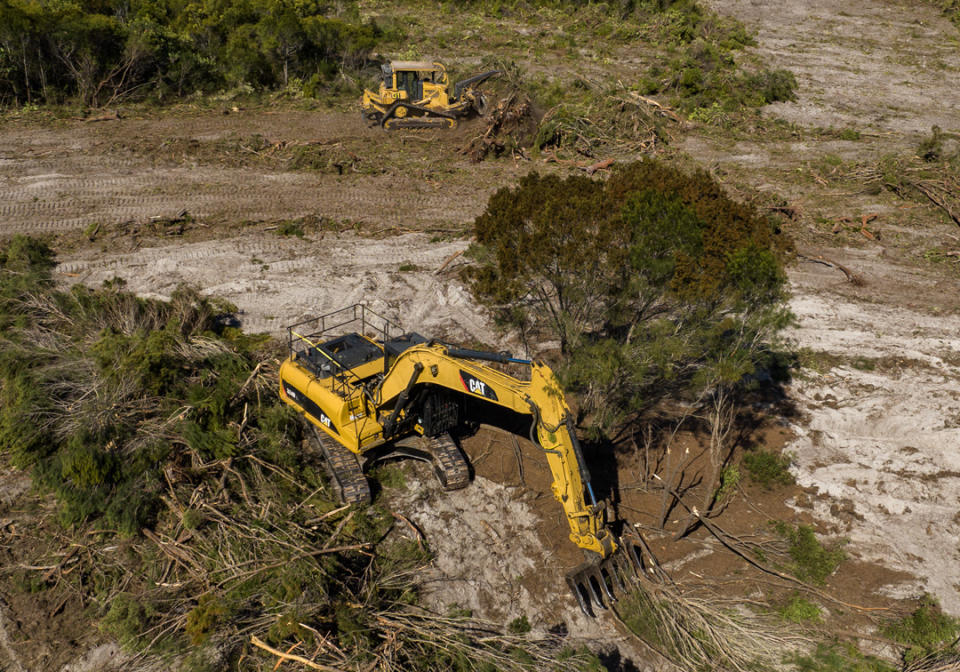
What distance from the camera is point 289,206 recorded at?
2312 centimetres

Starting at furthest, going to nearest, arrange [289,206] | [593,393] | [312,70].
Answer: [312,70] < [289,206] < [593,393]

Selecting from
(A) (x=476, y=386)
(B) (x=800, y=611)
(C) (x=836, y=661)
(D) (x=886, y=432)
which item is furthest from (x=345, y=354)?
(D) (x=886, y=432)

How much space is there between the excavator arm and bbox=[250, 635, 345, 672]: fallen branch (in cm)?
373

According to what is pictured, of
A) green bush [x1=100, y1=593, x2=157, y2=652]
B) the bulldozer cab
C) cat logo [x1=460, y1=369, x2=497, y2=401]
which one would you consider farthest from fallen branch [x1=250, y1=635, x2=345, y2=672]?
the bulldozer cab

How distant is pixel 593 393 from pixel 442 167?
15813 mm

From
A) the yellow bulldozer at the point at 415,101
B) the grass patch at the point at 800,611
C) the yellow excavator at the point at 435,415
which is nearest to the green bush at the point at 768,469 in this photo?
the grass patch at the point at 800,611

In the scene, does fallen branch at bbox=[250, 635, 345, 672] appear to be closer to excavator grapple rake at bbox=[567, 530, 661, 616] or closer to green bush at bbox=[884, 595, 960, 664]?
excavator grapple rake at bbox=[567, 530, 661, 616]

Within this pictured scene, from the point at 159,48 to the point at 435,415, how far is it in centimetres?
2779

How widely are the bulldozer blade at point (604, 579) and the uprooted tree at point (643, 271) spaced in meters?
2.65

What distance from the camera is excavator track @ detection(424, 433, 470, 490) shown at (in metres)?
12.3

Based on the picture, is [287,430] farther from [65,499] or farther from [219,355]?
[65,499]

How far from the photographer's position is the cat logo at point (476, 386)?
33.3ft

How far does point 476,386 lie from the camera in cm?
1027

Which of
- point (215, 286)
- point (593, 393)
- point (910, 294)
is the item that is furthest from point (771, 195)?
point (215, 286)
